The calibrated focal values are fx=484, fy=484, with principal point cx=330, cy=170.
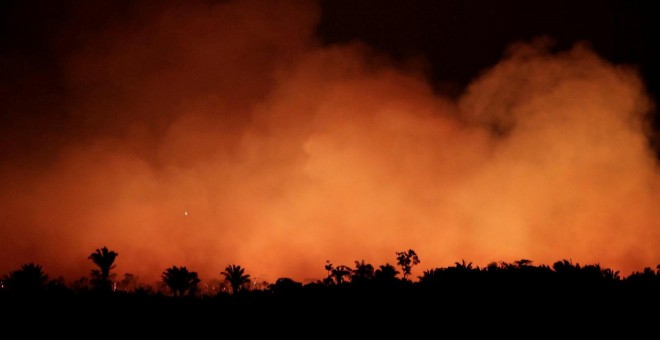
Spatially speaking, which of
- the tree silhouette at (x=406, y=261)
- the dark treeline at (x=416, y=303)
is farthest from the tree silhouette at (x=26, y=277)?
the tree silhouette at (x=406, y=261)

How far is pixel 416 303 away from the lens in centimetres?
1906

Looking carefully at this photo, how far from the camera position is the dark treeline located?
16.8 m

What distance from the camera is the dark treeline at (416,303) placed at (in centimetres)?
1681

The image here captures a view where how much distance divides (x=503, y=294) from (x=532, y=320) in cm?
297

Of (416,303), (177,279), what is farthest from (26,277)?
(416,303)

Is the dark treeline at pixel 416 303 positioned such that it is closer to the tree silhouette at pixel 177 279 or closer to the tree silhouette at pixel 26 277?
the tree silhouette at pixel 26 277

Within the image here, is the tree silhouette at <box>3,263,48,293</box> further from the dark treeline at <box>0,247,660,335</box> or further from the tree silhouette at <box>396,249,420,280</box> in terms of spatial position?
the tree silhouette at <box>396,249,420,280</box>

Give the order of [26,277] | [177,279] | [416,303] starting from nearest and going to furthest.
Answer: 1. [416,303]
2. [26,277]
3. [177,279]

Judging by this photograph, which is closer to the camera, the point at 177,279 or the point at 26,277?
the point at 26,277

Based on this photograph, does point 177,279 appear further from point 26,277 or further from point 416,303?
point 416,303

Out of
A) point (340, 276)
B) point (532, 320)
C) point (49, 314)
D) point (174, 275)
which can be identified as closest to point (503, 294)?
point (532, 320)

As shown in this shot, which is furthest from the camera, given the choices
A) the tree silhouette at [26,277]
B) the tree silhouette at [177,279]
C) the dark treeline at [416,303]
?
the tree silhouette at [177,279]

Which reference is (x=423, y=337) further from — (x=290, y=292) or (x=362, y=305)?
(x=290, y=292)

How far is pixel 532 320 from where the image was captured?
642 inches
